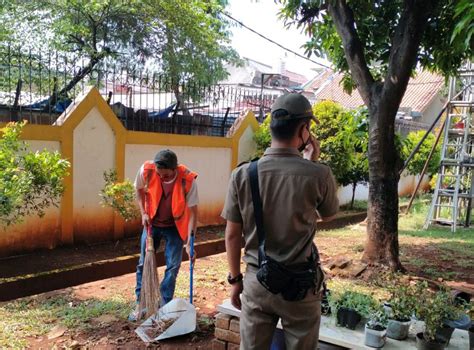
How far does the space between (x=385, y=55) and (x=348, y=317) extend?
4529mm

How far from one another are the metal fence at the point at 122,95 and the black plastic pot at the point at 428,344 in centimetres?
597

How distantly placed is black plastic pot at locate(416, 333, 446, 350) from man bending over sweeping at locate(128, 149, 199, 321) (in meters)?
2.08

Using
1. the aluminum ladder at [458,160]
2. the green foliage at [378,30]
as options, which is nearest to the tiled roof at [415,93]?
the aluminum ladder at [458,160]

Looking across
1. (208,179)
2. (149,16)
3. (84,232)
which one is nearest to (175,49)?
(149,16)

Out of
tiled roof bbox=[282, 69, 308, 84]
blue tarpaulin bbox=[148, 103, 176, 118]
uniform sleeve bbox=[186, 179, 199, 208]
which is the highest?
tiled roof bbox=[282, 69, 308, 84]

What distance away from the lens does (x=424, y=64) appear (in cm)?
649

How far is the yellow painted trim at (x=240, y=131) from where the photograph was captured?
31.6 ft

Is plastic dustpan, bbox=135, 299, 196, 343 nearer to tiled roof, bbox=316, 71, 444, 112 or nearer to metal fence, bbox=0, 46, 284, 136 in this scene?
metal fence, bbox=0, 46, 284, 136

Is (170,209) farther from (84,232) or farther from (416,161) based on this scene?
(416,161)

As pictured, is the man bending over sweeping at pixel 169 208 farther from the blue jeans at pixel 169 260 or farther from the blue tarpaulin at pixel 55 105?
the blue tarpaulin at pixel 55 105

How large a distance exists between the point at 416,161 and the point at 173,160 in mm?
13455

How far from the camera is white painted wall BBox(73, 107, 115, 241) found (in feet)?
22.2

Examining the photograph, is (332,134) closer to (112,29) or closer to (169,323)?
(112,29)

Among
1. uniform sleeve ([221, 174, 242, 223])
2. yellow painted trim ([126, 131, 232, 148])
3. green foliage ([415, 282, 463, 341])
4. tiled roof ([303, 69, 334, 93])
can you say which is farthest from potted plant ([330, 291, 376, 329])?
tiled roof ([303, 69, 334, 93])
